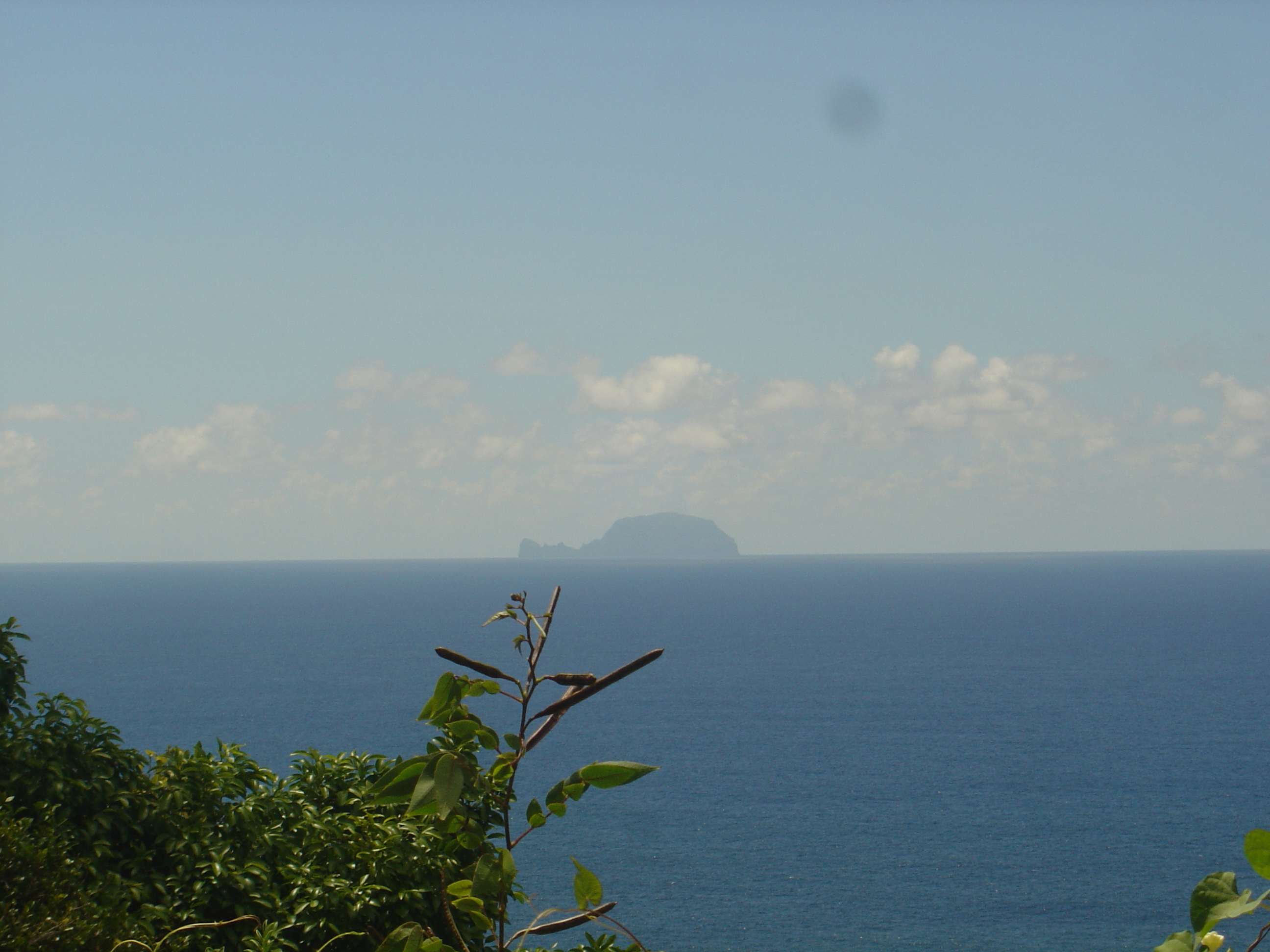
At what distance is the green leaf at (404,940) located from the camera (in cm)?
229

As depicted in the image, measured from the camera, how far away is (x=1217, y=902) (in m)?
2.03

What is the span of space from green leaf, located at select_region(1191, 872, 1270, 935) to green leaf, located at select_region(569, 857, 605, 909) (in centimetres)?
133

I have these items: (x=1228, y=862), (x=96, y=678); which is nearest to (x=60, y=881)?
(x=1228, y=862)

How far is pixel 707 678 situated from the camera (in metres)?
150

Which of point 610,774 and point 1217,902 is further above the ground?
point 610,774

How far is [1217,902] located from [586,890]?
4.75 feet

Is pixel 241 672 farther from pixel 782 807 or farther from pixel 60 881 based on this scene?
pixel 60 881

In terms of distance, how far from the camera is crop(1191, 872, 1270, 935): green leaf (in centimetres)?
197

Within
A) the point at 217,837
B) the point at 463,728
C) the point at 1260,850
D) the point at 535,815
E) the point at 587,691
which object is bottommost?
the point at 217,837

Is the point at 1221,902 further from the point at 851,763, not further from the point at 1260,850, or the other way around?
the point at 851,763

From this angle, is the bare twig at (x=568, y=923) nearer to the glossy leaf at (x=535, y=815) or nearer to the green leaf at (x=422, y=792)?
the glossy leaf at (x=535, y=815)

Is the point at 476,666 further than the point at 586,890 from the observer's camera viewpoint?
No

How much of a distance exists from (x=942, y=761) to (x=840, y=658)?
64.8m

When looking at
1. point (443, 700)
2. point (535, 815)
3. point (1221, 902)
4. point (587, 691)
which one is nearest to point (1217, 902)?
point (1221, 902)
